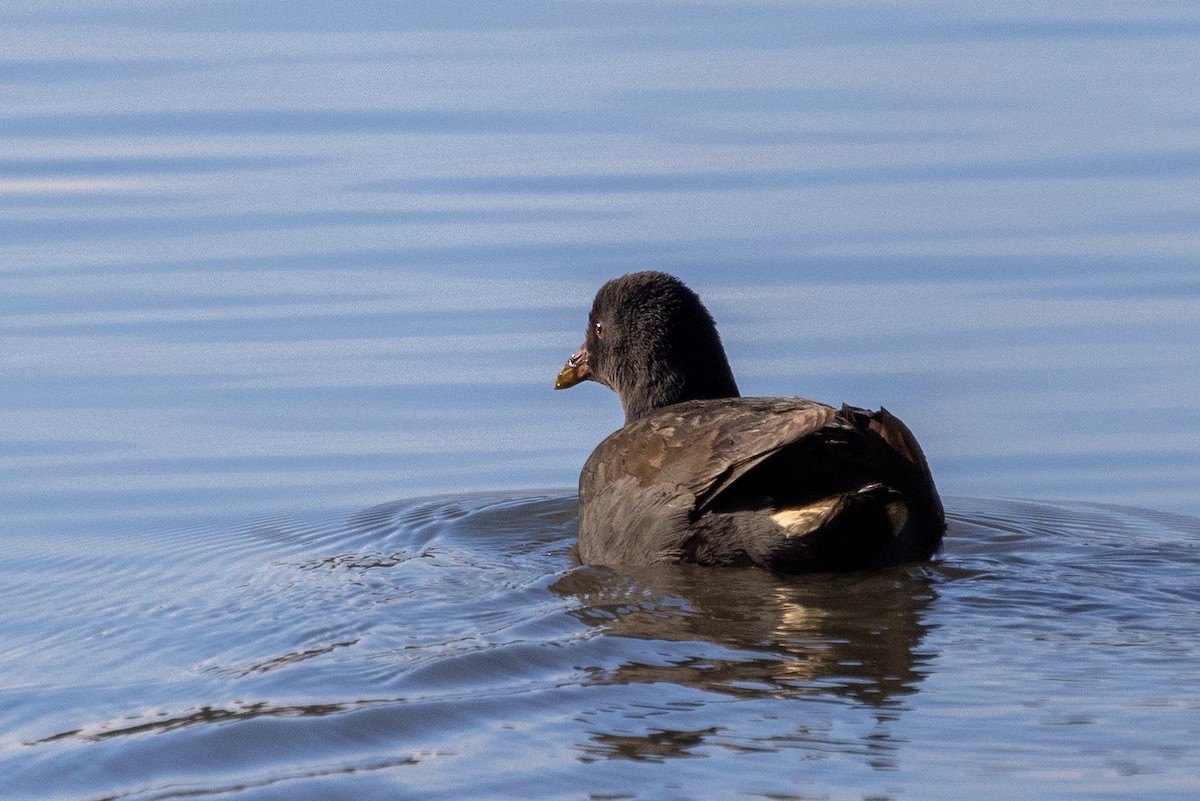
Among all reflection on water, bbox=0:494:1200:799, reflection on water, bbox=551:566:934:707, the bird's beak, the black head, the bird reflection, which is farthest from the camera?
the bird's beak

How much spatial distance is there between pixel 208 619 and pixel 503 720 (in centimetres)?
227

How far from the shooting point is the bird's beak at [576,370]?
10.8 metres

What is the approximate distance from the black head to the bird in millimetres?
496

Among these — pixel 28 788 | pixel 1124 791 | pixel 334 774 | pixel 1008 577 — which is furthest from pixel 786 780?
pixel 1008 577

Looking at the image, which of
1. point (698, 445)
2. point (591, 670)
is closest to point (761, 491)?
point (698, 445)

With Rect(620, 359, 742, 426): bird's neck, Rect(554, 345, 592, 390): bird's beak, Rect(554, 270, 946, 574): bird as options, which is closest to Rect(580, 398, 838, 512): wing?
Rect(554, 270, 946, 574): bird

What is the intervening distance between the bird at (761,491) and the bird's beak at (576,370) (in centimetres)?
141

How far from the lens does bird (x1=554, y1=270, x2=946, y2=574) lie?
8.01m

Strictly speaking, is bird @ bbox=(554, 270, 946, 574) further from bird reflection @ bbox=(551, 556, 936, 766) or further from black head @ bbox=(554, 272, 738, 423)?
black head @ bbox=(554, 272, 738, 423)

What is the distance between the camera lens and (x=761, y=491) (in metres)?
8.19

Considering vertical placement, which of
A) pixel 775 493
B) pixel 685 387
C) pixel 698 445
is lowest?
pixel 775 493

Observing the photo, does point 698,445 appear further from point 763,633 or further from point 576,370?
point 576,370

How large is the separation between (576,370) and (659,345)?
1063 millimetres

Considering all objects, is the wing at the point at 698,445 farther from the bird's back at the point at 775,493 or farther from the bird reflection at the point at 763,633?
the bird reflection at the point at 763,633
